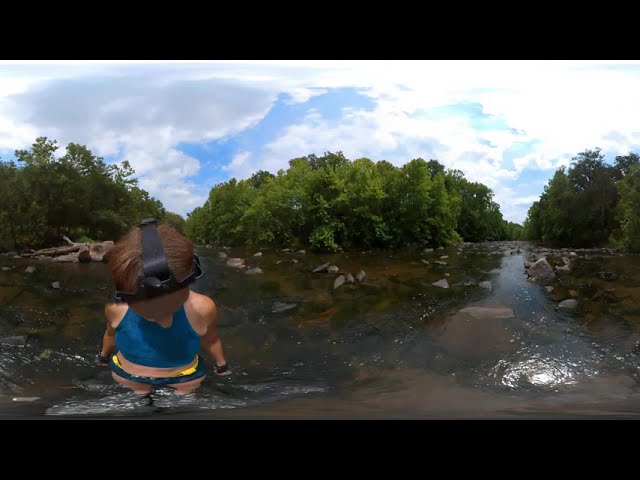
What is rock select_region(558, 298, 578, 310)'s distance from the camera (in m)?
1.34

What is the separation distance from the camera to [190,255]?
3.37 ft

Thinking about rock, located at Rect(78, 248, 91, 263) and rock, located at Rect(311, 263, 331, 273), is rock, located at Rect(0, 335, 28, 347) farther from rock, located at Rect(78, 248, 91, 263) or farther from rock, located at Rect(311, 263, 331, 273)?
rock, located at Rect(311, 263, 331, 273)

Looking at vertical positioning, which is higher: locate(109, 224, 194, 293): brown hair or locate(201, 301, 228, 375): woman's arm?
locate(109, 224, 194, 293): brown hair

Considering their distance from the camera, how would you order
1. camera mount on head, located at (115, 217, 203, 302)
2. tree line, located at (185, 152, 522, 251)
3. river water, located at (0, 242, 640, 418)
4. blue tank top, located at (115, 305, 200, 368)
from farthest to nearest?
tree line, located at (185, 152, 522, 251)
river water, located at (0, 242, 640, 418)
blue tank top, located at (115, 305, 200, 368)
camera mount on head, located at (115, 217, 203, 302)

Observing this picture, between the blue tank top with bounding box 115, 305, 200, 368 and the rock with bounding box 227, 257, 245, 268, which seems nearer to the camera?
the blue tank top with bounding box 115, 305, 200, 368

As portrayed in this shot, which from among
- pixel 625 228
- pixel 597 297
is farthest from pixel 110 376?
pixel 625 228

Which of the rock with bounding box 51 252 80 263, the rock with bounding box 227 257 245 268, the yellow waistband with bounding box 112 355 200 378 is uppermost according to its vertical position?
the rock with bounding box 51 252 80 263

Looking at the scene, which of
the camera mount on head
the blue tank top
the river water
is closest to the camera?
the camera mount on head

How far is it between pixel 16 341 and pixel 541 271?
62.4 inches

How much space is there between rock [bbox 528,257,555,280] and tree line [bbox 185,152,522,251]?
0.39ft

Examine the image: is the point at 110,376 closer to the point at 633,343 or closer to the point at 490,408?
the point at 490,408

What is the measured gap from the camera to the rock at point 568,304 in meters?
1.34

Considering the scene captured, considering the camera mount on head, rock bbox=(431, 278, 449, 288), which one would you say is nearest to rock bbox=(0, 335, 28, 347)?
the camera mount on head

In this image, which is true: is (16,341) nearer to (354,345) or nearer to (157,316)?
(157,316)
